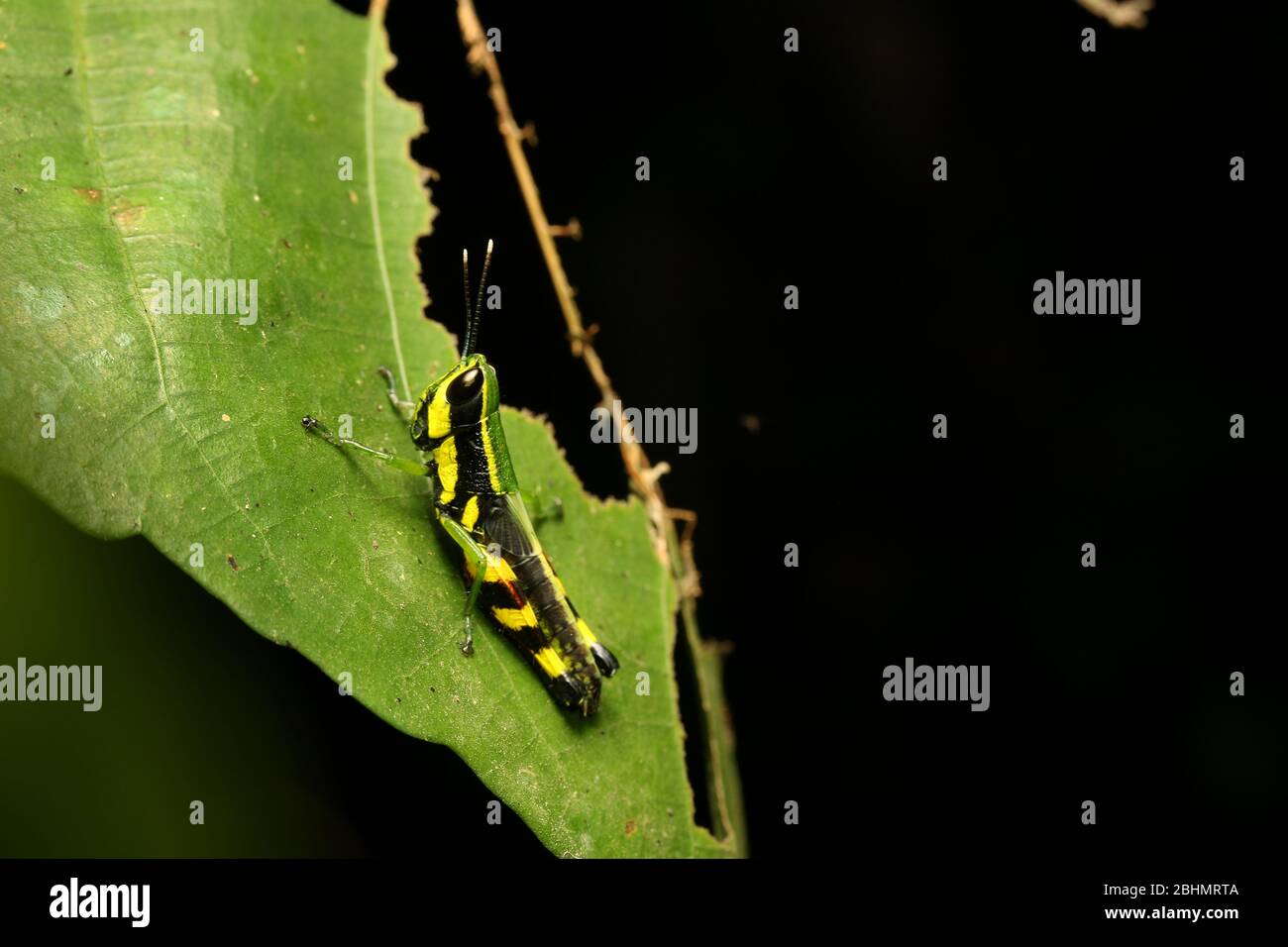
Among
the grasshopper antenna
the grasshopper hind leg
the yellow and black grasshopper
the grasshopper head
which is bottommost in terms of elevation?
the grasshopper hind leg

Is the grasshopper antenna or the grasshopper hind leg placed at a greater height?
the grasshopper antenna

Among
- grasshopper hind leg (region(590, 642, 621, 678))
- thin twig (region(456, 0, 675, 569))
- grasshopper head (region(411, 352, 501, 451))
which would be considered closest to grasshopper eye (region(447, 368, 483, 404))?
grasshopper head (region(411, 352, 501, 451))

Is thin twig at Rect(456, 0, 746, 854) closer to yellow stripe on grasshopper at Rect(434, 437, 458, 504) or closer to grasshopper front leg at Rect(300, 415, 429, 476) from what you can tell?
yellow stripe on grasshopper at Rect(434, 437, 458, 504)

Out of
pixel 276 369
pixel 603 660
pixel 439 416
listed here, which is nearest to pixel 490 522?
pixel 439 416

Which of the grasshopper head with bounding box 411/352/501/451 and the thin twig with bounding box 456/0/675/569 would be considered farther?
the thin twig with bounding box 456/0/675/569

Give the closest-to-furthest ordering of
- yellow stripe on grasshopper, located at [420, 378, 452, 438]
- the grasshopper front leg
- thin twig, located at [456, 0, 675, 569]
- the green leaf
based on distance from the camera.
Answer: the green leaf
the grasshopper front leg
yellow stripe on grasshopper, located at [420, 378, 452, 438]
thin twig, located at [456, 0, 675, 569]

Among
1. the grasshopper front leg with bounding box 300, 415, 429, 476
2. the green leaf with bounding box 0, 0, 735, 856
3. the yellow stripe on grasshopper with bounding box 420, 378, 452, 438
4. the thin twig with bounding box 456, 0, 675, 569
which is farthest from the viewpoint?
the thin twig with bounding box 456, 0, 675, 569

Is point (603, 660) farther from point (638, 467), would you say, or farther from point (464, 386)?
point (464, 386)

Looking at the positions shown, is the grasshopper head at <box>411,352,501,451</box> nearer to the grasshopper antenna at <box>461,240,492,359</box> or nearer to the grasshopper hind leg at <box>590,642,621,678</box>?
the grasshopper antenna at <box>461,240,492,359</box>

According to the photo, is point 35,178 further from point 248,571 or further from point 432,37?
point 432,37
